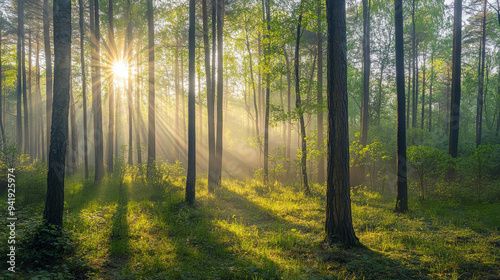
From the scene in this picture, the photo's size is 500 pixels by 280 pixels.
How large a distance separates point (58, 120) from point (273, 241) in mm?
5963

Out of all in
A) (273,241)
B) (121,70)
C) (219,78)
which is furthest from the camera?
(121,70)

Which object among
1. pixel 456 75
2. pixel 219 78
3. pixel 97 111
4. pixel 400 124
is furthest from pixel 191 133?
pixel 456 75

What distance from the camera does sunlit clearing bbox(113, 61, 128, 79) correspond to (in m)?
17.8

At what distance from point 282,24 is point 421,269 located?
11689 mm

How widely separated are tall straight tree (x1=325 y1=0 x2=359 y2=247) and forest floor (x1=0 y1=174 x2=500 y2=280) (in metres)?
0.50

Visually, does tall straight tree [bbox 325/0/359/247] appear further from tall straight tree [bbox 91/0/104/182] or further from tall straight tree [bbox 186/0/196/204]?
tall straight tree [bbox 91/0/104/182]

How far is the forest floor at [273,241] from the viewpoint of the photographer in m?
4.67

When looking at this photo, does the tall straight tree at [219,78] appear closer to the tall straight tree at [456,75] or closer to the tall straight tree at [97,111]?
the tall straight tree at [97,111]

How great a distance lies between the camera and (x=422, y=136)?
1995 centimetres

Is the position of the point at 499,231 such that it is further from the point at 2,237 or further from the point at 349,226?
the point at 2,237

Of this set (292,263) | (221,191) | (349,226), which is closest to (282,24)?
(221,191)

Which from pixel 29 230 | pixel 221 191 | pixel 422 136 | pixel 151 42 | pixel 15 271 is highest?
pixel 151 42

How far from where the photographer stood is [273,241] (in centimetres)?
651

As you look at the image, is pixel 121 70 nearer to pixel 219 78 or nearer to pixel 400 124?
pixel 219 78
